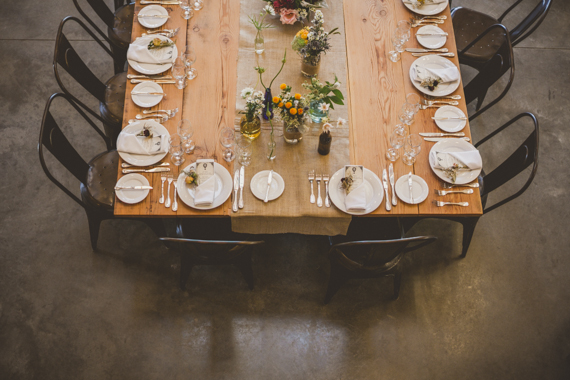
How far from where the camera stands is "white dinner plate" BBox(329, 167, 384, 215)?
2330 millimetres

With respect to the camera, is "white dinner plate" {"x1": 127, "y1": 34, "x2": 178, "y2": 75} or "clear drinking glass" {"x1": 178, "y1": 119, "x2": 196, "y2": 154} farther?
"white dinner plate" {"x1": 127, "y1": 34, "x2": 178, "y2": 75}

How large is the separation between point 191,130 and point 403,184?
135 cm

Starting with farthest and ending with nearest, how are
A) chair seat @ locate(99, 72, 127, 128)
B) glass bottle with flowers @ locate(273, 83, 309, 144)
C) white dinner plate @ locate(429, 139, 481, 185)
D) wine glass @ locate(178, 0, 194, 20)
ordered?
1. chair seat @ locate(99, 72, 127, 128)
2. wine glass @ locate(178, 0, 194, 20)
3. white dinner plate @ locate(429, 139, 481, 185)
4. glass bottle with flowers @ locate(273, 83, 309, 144)

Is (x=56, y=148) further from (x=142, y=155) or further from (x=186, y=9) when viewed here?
(x=186, y=9)

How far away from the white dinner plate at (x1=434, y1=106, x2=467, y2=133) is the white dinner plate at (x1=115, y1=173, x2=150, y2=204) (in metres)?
1.92

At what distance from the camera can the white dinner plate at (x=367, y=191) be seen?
2330 mm

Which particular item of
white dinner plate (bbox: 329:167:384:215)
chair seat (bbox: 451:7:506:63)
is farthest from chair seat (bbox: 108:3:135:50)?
chair seat (bbox: 451:7:506:63)

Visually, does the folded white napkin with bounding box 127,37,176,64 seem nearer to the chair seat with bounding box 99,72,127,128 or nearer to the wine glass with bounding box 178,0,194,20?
the wine glass with bounding box 178,0,194,20

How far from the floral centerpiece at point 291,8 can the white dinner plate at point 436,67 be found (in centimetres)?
83

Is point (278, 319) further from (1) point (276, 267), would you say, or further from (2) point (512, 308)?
(2) point (512, 308)

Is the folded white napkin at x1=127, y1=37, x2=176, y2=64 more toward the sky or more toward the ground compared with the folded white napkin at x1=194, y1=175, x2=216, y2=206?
more toward the sky

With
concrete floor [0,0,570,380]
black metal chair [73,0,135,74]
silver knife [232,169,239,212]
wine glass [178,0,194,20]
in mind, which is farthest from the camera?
black metal chair [73,0,135,74]

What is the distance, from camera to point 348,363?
9.30ft

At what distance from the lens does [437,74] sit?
8.91 feet
